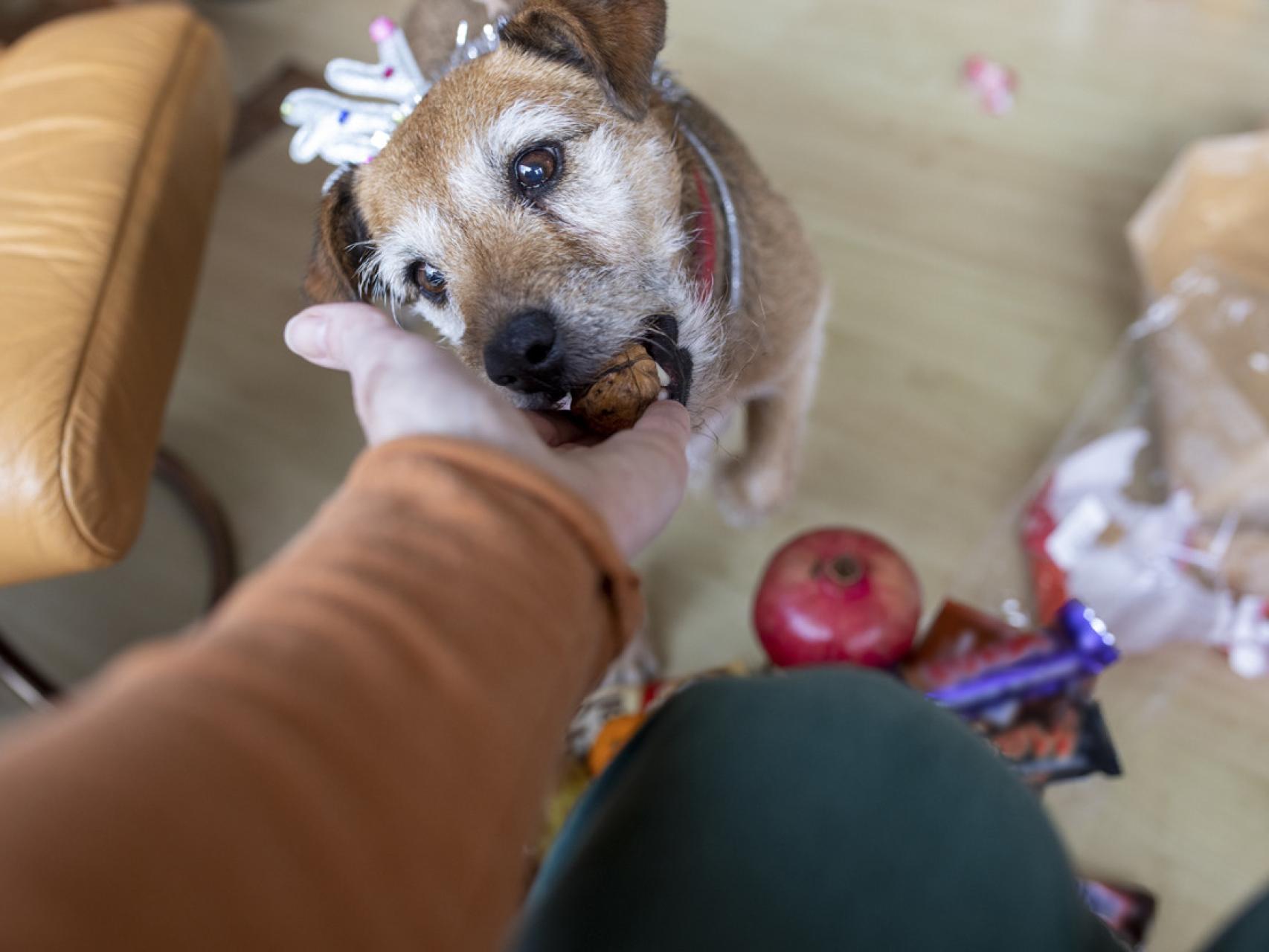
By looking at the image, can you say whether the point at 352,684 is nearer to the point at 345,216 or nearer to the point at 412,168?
the point at 412,168

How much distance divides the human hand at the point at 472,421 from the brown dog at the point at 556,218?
0.54 ft

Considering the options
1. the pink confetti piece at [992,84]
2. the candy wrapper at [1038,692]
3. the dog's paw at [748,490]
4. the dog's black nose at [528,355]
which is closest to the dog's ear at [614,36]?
the dog's black nose at [528,355]

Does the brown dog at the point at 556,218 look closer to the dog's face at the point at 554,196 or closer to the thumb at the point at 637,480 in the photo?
the dog's face at the point at 554,196

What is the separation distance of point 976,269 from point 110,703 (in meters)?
1.83

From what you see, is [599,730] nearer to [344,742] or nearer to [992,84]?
[344,742]

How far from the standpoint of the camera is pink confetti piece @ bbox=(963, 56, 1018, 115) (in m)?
2.10

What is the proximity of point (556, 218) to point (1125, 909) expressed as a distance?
1122mm

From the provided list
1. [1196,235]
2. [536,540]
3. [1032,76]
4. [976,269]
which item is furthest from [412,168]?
[1032,76]

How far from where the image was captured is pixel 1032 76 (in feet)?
7.09

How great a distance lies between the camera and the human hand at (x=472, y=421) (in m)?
0.54

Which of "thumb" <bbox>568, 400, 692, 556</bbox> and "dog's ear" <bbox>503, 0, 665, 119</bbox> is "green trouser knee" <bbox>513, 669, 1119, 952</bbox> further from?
"dog's ear" <bbox>503, 0, 665, 119</bbox>

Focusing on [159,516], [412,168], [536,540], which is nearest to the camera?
[536,540]

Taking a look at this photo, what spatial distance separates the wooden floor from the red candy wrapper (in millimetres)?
63

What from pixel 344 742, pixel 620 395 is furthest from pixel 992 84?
pixel 344 742
